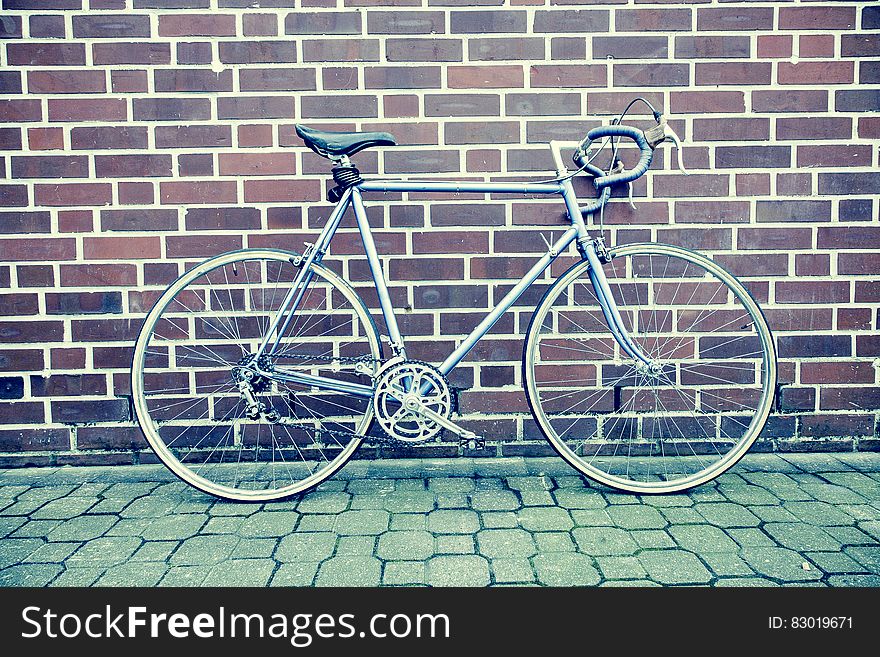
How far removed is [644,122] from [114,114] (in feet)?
7.77

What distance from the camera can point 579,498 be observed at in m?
2.54

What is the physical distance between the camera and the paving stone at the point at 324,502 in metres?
2.47

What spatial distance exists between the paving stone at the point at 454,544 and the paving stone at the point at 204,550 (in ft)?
2.34

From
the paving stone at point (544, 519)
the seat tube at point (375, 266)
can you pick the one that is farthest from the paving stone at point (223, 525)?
the paving stone at point (544, 519)

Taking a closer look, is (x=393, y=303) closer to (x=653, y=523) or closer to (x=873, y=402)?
(x=653, y=523)

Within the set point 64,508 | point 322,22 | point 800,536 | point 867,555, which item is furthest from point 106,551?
point 867,555

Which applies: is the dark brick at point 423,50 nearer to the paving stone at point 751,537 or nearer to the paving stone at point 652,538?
the paving stone at point 652,538

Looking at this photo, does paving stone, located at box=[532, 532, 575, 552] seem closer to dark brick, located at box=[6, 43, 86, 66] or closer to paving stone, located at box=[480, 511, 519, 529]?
paving stone, located at box=[480, 511, 519, 529]

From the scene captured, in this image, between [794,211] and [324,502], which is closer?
[324,502]

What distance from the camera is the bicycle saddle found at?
244cm

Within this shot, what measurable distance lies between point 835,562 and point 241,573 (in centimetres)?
191

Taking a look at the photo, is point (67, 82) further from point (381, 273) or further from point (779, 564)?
point (779, 564)

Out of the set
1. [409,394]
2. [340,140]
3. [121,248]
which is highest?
[340,140]

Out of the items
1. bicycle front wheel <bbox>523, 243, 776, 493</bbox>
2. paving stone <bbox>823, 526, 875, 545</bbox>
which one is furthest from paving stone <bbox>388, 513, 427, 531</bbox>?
paving stone <bbox>823, 526, 875, 545</bbox>
